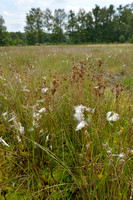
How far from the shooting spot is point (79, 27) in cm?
5512

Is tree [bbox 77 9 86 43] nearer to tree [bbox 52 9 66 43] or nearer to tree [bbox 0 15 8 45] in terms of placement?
tree [bbox 52 9 66 43]

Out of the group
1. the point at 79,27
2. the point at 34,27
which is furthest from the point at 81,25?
the point at 34,27

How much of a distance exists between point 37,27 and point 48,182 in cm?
5764

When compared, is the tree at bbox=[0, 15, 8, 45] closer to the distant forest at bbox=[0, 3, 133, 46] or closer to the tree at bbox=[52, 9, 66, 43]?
the distant forest at bbox=[0, 3, 133, 46]

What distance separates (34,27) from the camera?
5050cm

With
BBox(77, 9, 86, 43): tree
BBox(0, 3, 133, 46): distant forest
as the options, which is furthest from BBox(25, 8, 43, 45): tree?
BBox(77, 9, 86, 43): tree

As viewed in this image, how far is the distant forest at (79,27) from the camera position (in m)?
49.7

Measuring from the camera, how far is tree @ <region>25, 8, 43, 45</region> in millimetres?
48156

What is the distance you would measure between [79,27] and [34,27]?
17.3m

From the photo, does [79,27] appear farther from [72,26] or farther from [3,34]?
[3,34]

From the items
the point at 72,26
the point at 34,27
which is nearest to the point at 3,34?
the point at 34,27

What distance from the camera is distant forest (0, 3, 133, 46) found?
1955 inches

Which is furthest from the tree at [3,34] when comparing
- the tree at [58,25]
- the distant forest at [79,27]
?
the tree at [58,25]

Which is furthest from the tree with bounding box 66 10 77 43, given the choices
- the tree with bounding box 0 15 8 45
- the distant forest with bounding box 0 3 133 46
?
the tree with bounding box 0 15 8 45
